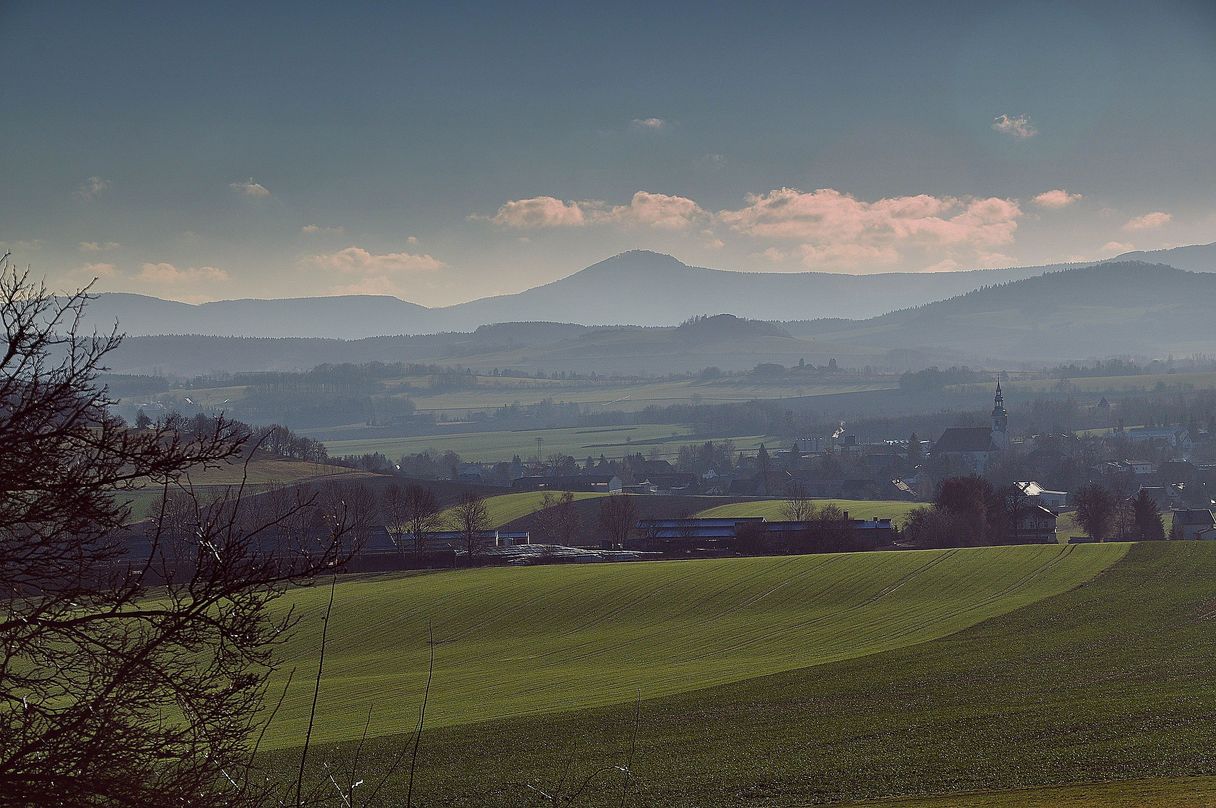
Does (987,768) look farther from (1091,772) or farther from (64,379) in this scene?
(64,379)

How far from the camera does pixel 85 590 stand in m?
6.34

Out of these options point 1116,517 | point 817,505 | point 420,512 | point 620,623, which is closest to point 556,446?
point 817,505

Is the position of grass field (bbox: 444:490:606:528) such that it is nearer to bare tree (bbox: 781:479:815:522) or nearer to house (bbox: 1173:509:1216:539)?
bare tree (bbox: 781:479:815:522)

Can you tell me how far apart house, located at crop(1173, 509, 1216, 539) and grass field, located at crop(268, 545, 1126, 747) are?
29.6 m

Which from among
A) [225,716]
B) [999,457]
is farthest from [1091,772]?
[999,457]

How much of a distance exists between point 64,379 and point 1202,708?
22026 mm

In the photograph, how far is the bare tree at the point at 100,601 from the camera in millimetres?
6094

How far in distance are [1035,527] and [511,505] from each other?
138ft

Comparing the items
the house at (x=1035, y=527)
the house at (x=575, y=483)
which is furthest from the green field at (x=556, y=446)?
the house at (x=1035, y=527)

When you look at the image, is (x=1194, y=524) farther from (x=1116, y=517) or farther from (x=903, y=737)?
(x=903, y=737)

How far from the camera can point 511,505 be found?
314 ft

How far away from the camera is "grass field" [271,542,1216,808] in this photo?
59.3ft

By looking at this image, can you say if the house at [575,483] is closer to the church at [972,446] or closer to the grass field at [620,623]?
the church at [972,446]

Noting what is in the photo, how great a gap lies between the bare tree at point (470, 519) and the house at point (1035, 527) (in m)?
36.4
